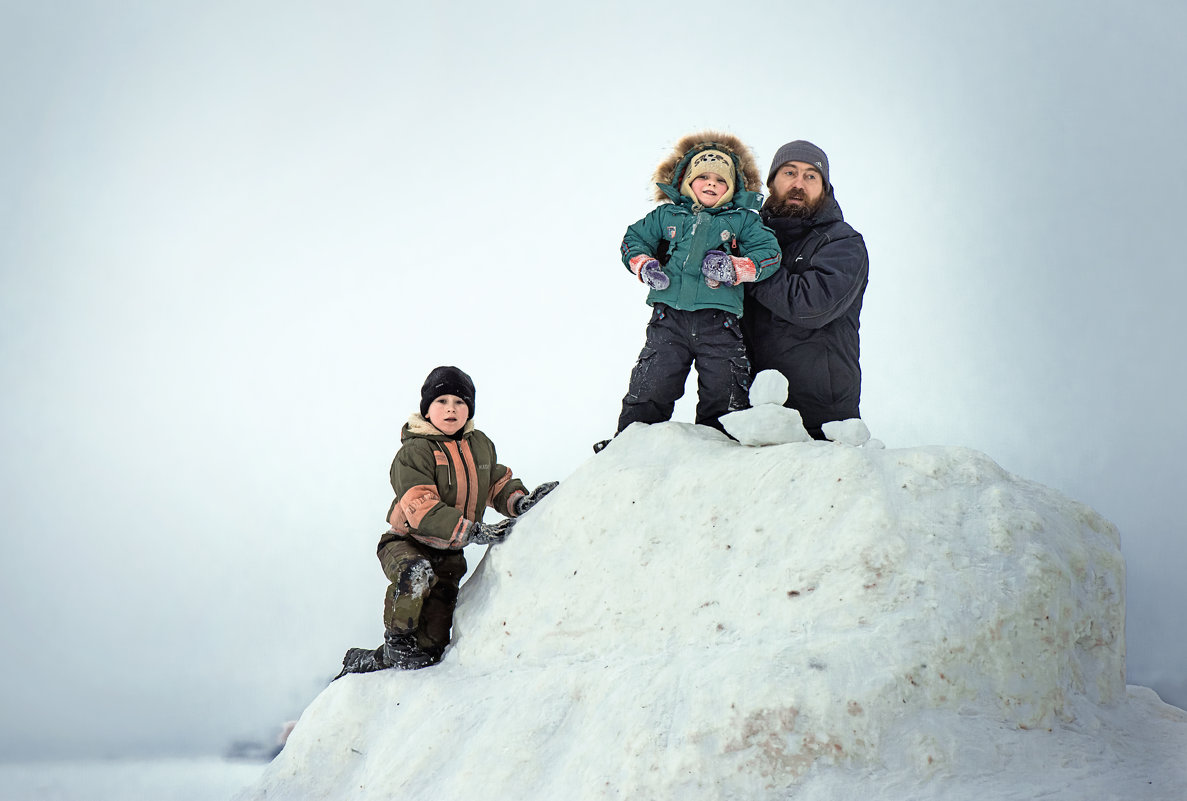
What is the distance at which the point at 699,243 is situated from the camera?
348 centimetres

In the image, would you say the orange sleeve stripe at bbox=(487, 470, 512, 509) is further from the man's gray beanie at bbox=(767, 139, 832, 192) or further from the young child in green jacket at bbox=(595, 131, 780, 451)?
the man's gray beanie at bbox=(767, 139, 832, 192)

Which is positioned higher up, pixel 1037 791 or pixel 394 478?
pixel 394 478

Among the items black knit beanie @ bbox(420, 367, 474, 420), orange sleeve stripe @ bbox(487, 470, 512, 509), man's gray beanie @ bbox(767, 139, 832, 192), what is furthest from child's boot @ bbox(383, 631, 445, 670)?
man's gray beanie @ bbox(767, 139, 832, 192)

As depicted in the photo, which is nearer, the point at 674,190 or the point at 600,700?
the point at 600,700

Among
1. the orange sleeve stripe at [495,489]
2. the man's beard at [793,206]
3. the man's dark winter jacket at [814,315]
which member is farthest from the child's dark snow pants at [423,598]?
the man's beard at [793,206]

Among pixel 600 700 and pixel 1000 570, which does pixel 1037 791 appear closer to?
pixel 1000 570

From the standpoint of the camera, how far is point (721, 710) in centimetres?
225

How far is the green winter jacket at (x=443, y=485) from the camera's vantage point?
3230 millimetres

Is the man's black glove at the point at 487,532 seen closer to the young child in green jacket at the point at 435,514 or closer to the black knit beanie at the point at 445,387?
the young child in green jacket at the point at 435,514

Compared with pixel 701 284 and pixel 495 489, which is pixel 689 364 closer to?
pixel 701 284

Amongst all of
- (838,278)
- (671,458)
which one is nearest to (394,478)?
(671,458)

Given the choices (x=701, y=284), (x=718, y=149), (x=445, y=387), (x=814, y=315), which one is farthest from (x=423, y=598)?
(x=718, y=149)

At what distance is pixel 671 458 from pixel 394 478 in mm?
1081

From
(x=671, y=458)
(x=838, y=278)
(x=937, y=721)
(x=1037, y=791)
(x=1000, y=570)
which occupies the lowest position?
(x=1037, y=791)
